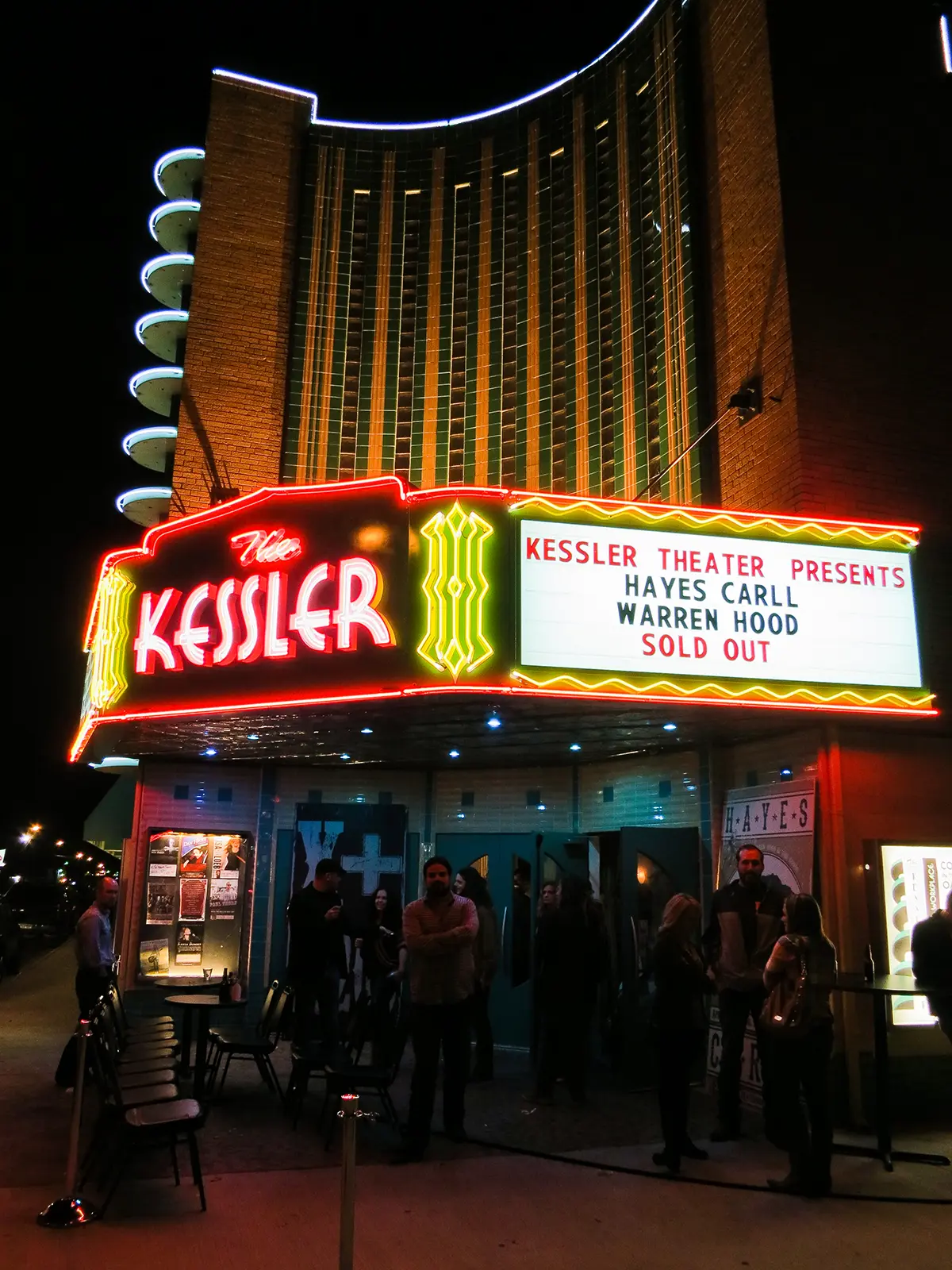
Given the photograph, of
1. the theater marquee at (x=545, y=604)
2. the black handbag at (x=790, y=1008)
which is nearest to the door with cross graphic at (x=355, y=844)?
the theater marquee at (x=545, y=604)

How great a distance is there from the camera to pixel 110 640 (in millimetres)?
10781

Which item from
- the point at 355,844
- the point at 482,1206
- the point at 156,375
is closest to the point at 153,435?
the point at 156,375

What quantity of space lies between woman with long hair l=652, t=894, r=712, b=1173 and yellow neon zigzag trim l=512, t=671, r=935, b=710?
68.1 inches

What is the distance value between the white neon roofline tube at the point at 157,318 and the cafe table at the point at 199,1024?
1059cm

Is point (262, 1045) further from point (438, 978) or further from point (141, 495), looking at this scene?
point (141, 495)

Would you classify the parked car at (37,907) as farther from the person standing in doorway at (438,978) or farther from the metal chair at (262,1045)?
the person standing in doorway at (438,978)

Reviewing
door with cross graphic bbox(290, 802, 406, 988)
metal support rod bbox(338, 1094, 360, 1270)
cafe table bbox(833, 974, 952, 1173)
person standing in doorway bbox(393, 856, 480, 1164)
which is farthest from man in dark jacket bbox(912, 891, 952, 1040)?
door with cross graphic bbox(290, 802, 406, 988)

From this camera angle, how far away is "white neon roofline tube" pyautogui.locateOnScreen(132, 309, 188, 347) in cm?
1584

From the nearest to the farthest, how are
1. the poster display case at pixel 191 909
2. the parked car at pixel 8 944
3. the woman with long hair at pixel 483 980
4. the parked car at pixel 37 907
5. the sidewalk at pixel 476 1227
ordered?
the sidewalk at pixel 476 1227 < the woman with long hair at pixel 483 980 < the poster display case at pixel 191 909 < the parked car at pixel 8 944 < the parked car at pixel 37 907

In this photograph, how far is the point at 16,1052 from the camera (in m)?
11.4

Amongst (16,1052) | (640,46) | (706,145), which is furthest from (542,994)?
(640,46)

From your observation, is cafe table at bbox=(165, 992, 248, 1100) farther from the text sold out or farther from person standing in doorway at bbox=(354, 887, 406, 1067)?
the text sold out

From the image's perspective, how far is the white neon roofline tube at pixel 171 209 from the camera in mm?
15953

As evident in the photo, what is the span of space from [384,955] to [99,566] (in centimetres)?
546
